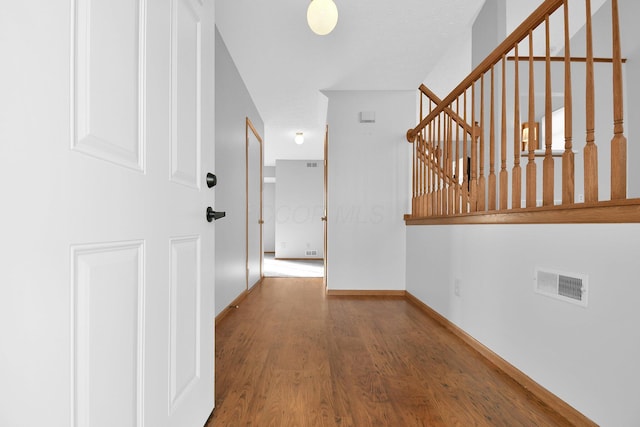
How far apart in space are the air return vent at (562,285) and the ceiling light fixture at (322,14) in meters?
1.78

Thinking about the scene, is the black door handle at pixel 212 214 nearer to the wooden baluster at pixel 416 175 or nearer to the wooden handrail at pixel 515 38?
the wooden handrail at pixel 515 38

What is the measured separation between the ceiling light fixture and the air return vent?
1.78 m

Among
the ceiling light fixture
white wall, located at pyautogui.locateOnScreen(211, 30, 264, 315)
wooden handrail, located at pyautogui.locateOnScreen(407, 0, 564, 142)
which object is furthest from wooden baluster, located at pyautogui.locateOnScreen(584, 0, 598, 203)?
white wall, located at pyautogui.locateOnScreen(211, 30, 264, 315)

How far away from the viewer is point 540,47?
4.01 m

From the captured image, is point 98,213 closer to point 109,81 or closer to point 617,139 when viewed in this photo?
point 109,81

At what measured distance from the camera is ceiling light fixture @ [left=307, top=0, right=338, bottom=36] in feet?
6.48

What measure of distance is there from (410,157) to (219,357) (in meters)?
2.94

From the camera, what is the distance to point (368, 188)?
153 inches

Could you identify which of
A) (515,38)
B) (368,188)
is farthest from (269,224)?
(515,38)

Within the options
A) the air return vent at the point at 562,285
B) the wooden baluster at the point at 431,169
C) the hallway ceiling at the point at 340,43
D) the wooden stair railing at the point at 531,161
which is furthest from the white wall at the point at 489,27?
the air return vent at the point at 562,285

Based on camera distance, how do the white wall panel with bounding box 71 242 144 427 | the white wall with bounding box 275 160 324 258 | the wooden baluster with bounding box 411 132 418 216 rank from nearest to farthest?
the white wall panel with bounding box 71 242 144 427, the wooden baluster with bounding box 411 132 418 216, the white wall with bounding box 275 160 324 258

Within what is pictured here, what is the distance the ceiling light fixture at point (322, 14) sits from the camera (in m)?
1.97

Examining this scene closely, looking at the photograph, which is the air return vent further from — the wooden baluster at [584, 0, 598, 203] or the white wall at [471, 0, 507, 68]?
the white wall at [471, 0, 507, 68]

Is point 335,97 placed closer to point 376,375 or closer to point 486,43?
point 486,43
